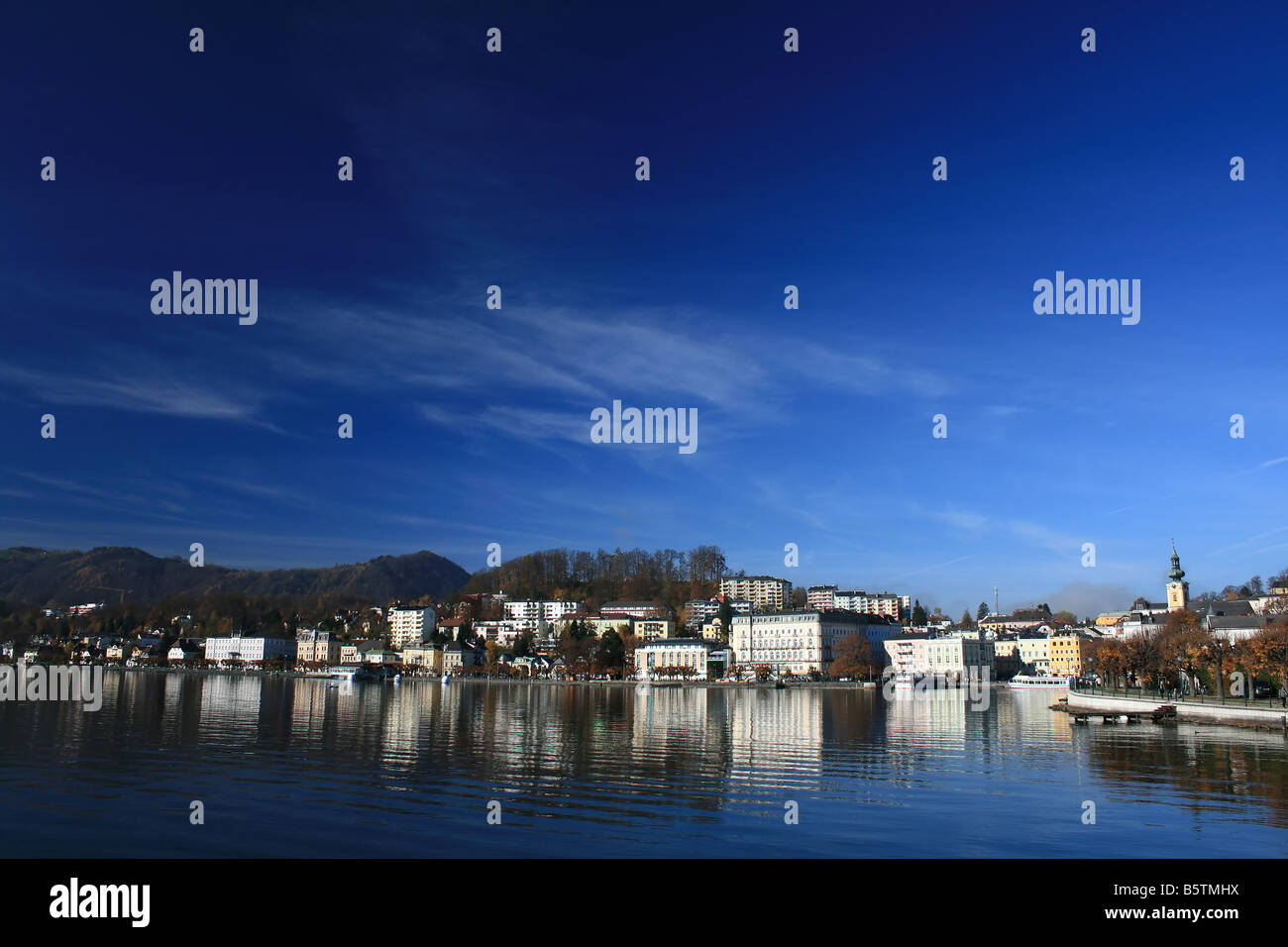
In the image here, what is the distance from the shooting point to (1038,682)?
140625mm

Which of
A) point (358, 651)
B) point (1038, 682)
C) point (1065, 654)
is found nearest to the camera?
point (1038, 682)

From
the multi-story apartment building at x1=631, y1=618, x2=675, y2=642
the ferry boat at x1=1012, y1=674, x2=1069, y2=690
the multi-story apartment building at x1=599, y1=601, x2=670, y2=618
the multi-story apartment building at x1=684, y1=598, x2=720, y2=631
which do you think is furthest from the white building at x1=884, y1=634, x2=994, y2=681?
the multi-story apartment building at x1=599, y1=601, x2=670, y2=618

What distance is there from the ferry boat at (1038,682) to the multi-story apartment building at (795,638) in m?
29.4

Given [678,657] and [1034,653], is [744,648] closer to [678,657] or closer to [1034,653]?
[678,657]

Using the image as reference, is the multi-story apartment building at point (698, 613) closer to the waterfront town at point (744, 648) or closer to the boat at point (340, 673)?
the waterfront town at point (744, 648)

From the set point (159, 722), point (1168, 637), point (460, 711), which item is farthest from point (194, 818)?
point (1168, 637)

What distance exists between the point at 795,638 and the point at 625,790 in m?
142

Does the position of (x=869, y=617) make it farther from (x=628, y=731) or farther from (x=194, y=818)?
(x=194, y=818)

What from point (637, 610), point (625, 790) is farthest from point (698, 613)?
point (625, 790)

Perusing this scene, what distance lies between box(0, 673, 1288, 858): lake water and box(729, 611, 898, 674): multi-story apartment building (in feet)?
363

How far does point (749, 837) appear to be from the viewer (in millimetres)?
19641

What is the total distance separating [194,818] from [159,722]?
34311mm

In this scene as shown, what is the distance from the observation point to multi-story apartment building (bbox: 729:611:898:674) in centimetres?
15950

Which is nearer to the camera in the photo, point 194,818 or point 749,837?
point 749,837
